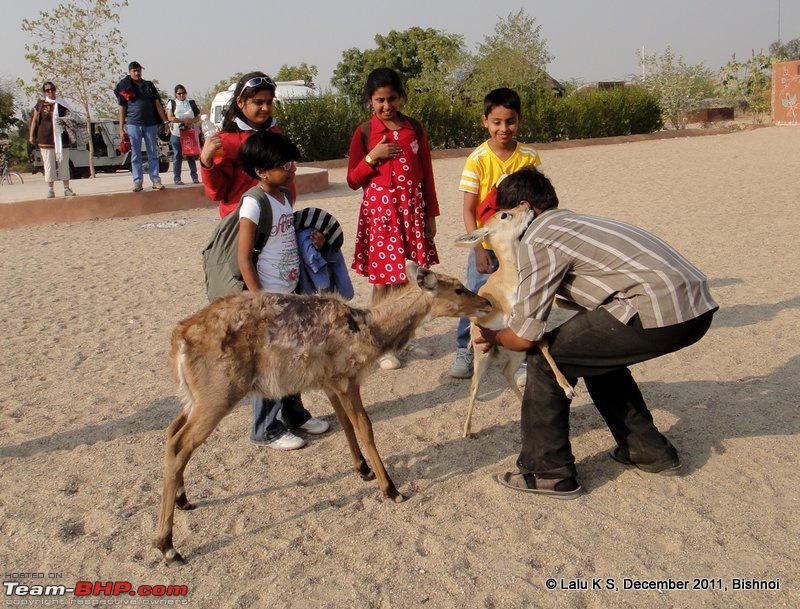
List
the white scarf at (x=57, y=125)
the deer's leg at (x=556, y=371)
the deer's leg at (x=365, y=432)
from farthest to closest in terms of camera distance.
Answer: the white scarf at (x=57, y=125), the deer's leg at (x=365, y=432), the deer's leg at (x=556, y=371)

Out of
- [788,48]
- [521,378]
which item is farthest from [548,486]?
[788,48]

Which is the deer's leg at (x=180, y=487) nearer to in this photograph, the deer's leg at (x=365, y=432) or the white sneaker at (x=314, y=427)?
the deer's leg at (x=365, y=432)

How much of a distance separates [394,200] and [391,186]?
106 mm

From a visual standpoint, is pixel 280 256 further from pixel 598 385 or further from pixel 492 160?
pixel 598 385

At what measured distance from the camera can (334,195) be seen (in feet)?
52.1

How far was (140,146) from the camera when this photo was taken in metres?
13.2

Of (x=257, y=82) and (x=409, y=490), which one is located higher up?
(x=257, y=82)

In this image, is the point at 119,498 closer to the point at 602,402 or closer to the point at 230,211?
the point at 230,211

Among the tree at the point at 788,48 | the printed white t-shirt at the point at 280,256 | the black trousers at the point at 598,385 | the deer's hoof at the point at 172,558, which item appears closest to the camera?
the deer's hoof at the point at 172,558

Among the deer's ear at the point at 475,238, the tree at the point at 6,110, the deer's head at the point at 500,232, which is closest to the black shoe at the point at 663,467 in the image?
the deer's head at the point at 500,232

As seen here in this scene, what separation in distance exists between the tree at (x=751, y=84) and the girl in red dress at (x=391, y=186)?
111 ft

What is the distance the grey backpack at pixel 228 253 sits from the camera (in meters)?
4.02

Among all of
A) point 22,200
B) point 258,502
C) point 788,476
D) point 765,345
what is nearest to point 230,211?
point 258,502

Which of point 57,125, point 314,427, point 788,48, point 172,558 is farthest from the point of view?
point 788,48
